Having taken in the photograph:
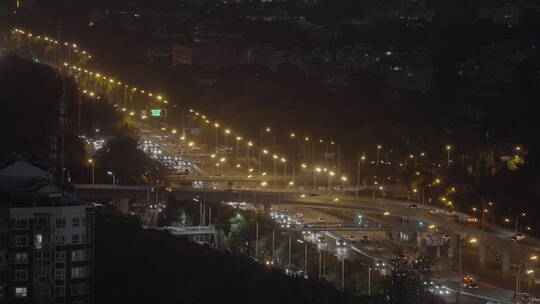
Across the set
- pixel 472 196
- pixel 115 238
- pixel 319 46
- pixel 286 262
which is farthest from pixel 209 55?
pixel 115 238

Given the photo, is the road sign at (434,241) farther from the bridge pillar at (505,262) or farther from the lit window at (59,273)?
the lit window at (59,273)

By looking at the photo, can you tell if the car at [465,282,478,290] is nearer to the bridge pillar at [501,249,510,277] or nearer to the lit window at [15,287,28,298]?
the bridge pillar at [501,249,510,277]

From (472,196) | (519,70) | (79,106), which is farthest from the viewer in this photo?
(519,70)

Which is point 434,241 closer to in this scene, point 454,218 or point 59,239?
point 454,218

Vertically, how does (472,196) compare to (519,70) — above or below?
below

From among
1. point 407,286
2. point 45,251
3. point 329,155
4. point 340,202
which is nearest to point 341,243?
point 340,202

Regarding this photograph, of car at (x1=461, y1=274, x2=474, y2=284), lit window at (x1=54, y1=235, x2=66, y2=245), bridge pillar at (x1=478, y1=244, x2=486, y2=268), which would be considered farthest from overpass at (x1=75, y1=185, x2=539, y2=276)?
lit window at (x1=54, y1=235, x2=66, y2=245)

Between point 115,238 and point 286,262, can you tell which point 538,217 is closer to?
point 286,262
